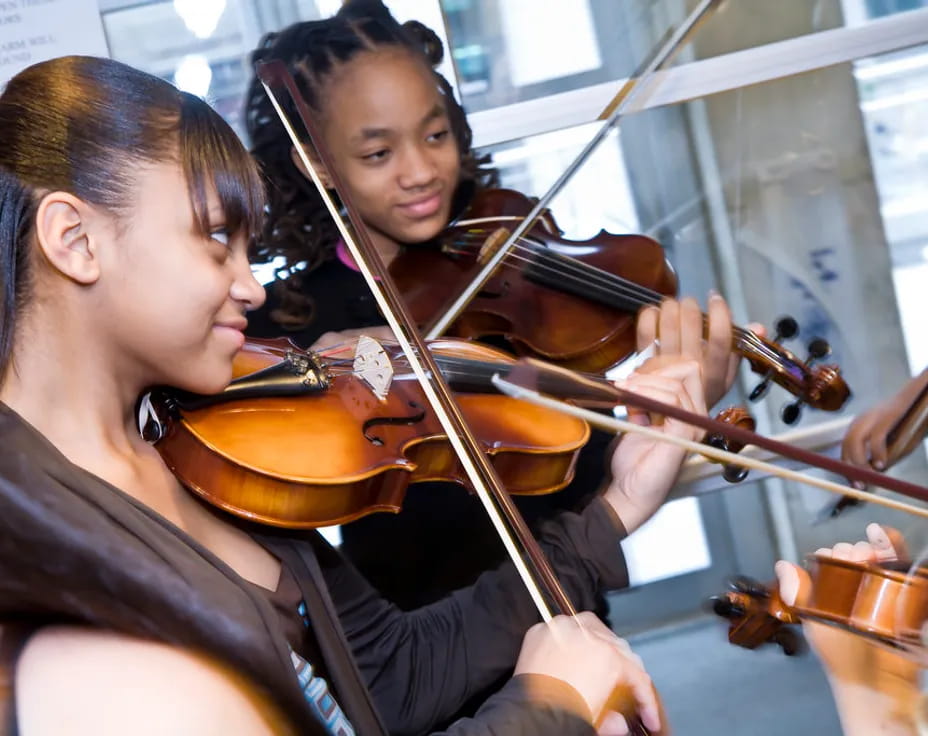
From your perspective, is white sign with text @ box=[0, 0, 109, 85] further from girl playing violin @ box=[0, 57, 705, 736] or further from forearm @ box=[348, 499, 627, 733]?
forearm @ box=[348, 499, 627, 733]

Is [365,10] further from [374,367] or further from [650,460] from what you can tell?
[650,460]

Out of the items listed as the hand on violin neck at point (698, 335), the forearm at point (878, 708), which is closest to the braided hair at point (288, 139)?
the hand on violin neck at point (698, 335)

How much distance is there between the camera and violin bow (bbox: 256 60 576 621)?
781mm

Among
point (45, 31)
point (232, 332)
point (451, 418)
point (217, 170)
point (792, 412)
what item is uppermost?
point (45, 31)

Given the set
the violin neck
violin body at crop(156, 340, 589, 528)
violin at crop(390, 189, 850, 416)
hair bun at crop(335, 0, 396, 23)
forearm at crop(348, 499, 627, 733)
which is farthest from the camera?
hair bun at crop(335, 0, 396, 23)

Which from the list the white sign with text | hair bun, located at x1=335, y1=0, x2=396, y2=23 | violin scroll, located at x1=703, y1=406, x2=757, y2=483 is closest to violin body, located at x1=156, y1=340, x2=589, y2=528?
violin scroll, located at x1=703, y1=406, x2=757, y2=483

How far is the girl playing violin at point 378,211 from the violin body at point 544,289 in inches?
1.4

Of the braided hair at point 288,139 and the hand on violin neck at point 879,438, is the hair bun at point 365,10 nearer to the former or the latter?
the braided hair at point 288,139

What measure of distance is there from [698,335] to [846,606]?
0.48 metres

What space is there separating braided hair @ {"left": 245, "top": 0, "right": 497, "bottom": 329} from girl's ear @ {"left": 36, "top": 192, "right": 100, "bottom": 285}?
1.75ft

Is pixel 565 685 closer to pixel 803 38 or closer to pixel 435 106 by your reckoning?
pixel 435 106

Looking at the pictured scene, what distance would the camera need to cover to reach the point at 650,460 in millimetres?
987

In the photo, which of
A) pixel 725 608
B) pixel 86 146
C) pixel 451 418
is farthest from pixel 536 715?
pixel 86 146

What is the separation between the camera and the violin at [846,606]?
675 millimetres
